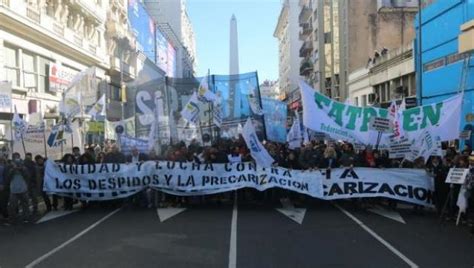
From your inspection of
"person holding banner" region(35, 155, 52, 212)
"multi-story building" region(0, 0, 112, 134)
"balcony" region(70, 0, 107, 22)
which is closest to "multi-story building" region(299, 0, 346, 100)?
"balcony" region(70, 0, 107, 22)

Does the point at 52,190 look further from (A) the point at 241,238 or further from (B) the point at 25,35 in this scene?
(B) the point at 25,35

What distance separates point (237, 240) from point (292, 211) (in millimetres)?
3847

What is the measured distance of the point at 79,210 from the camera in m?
15.1

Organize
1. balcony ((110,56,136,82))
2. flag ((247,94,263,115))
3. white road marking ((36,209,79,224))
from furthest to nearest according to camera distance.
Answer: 1. balcony ((110,56,136,82))
2. flag ((247,94,263,115))
3. white road marking ((36,209,79,224))

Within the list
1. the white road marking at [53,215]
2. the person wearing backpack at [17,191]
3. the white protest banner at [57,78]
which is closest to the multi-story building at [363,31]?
the white protest banner at [57,78]

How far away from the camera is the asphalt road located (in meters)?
8.88

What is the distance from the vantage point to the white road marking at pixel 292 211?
42.9 ft

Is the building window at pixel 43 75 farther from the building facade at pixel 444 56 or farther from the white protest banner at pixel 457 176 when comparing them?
the white protest banner at pixel 457 176

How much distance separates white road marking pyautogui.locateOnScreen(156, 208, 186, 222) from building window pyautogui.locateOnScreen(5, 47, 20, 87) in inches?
651

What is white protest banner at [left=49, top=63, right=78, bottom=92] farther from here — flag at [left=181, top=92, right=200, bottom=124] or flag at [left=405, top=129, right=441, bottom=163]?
flag at [left=405, top=129, right=441, bottom=163]

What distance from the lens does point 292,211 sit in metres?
14.1

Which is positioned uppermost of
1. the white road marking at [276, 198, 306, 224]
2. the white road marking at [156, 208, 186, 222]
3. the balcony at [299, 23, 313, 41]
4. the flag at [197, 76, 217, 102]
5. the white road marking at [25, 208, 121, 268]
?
the balcony at [299, 23, 313, 41]

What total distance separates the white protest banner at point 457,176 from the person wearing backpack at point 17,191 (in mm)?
8682

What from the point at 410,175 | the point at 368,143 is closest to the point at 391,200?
the point at 410,175
